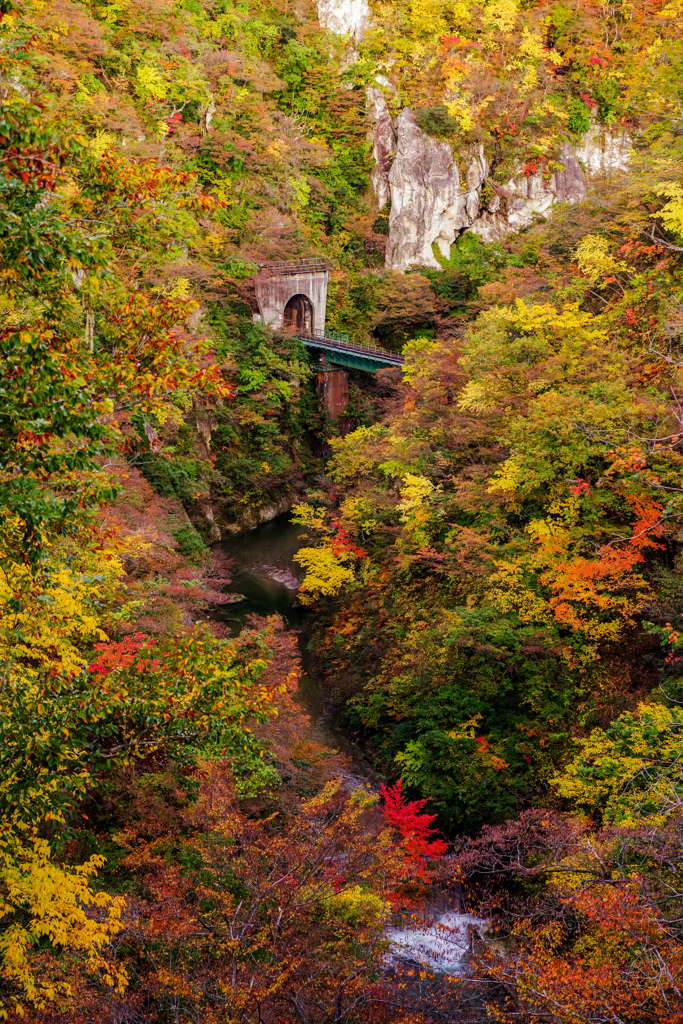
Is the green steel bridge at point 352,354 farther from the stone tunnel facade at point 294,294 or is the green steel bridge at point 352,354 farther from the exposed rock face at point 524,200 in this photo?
the exposed rock face at point 524,200

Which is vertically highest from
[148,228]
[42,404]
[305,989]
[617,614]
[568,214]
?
[568,214]

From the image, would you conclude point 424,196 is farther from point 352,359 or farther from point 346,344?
point 352,359

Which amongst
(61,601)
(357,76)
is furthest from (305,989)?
(357,76)

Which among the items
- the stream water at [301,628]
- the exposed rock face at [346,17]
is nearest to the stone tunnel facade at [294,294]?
the stream water at [301,628]

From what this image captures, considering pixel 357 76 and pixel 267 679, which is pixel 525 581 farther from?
pixel 357 76

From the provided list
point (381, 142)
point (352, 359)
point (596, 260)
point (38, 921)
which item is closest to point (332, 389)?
point (352, 359)

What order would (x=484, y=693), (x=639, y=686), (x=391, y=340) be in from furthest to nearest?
(x=391, y=340)
(x=484, y=693)
(x=639, y=686)

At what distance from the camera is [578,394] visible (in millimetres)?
16453

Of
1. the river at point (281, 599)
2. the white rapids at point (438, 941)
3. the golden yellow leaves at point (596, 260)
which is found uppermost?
the golden yellow leaves at point (596, 260)

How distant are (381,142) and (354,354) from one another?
14.3m

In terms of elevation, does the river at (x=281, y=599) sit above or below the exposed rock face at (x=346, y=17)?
below

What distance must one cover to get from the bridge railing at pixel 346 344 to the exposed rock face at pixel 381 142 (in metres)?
8.68

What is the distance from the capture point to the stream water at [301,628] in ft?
37.3

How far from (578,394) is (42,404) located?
549 inches
